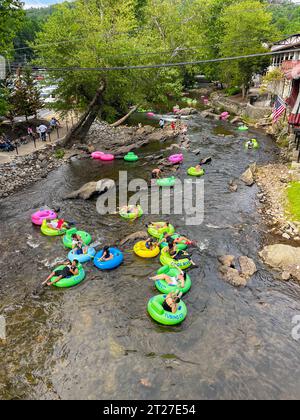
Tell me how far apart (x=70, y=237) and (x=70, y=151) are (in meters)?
15.2

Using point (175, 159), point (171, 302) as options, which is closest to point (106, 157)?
Result: point (175, 159)

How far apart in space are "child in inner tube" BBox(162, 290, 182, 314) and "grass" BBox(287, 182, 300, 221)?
8.82m

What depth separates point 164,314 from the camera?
35.1 ft

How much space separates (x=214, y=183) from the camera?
888 inches

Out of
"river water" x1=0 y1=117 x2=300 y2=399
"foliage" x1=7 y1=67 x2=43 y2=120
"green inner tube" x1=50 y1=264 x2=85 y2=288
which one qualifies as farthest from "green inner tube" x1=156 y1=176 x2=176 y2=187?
"foliage" x1=7 y1=67 x2=43 y2=120

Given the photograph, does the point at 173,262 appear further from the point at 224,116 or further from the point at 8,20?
the point at 224,116

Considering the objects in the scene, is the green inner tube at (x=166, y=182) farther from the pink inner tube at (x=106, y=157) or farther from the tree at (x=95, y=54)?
the tree at (x=95, y=54)

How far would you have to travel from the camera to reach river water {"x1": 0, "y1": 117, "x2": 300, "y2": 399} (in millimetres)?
8852

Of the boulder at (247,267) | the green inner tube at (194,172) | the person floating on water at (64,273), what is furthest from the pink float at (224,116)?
the person floating on water at (64,273)

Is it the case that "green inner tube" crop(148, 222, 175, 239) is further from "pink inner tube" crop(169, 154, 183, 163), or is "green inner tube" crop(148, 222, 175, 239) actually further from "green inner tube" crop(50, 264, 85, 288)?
"pink inner tube" crop(169, 154, 183, 163)

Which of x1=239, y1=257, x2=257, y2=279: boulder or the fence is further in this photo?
the fence

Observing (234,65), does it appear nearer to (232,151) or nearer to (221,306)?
(232,151)

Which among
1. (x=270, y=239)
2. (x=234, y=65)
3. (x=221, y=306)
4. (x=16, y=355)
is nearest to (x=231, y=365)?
(x=221, y=306)

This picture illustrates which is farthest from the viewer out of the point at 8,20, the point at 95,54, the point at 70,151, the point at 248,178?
the point at 70,151
